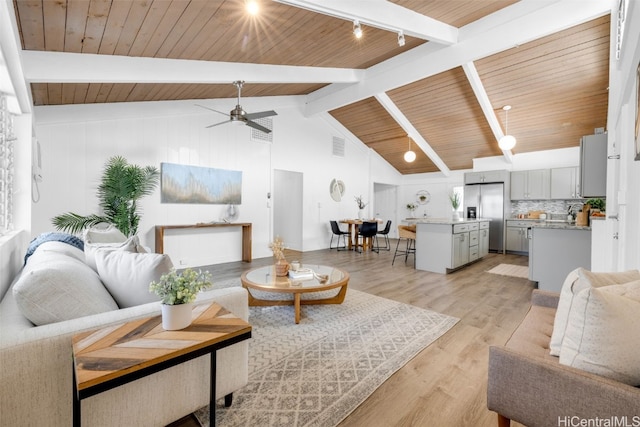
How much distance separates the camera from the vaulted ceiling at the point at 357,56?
273 cm

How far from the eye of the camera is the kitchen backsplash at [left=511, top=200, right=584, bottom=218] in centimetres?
670

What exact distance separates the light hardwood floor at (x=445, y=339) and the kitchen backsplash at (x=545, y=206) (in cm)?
272

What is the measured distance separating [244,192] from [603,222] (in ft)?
18.5

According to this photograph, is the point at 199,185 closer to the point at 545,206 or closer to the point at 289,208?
the point at 289,208

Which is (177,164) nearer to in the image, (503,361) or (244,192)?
(244,192)

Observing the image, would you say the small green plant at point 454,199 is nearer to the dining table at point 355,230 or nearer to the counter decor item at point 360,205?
the dining table at point 355,230

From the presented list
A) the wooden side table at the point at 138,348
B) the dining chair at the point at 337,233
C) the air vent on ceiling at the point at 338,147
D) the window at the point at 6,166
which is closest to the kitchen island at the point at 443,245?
the dining chair at the point at 337,233

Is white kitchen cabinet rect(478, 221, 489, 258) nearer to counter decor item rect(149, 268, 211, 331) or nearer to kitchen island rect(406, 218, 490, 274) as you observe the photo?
kitchen island rect(406, 218, 490, 274)

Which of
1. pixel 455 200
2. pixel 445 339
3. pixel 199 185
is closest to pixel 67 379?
pixel 445 339

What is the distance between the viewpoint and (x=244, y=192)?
6.11m

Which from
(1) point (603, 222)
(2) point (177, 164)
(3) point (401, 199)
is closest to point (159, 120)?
(2) point (177, 164)

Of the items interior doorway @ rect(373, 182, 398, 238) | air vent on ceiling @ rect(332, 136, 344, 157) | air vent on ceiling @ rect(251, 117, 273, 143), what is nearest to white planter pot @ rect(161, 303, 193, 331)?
air vent on ceiling @ rect(251, 117, 273, 143)

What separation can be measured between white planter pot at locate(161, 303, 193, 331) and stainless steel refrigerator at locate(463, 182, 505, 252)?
7.79 metres

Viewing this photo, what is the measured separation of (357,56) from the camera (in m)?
4.77
